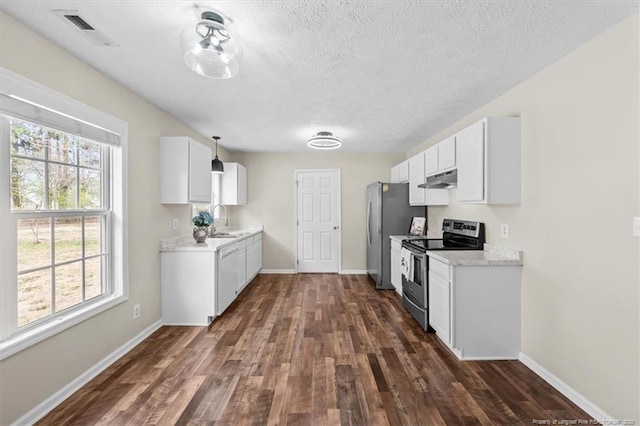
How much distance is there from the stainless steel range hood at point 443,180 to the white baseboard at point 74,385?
3576mm

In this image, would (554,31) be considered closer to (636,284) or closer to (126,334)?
(636,284)

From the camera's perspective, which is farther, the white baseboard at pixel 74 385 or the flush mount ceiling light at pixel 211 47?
the white baseboard at pixel 74 385

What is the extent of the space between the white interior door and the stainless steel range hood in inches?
82.2

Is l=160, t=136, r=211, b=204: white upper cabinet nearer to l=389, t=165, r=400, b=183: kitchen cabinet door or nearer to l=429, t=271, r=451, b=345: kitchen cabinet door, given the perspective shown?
l=429, t=271, r=451, b=345: kitchen cabinet door

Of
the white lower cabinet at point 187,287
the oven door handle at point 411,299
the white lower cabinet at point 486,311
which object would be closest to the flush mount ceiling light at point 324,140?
the white lower cabinet at point 187,287

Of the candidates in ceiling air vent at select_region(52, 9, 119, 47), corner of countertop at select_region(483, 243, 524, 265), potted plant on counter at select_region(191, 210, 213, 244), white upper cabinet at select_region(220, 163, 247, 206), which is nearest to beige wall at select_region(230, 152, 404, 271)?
white upper cabinet at select_region(220, 163, 247, 206)

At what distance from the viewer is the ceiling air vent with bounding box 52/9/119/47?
1.64 metres

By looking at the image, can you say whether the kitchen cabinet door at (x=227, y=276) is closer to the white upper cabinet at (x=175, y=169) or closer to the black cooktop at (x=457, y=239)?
the white upper cabinet at (x=175, y=169)

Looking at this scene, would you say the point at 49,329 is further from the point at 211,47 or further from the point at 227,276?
the point at 211,47

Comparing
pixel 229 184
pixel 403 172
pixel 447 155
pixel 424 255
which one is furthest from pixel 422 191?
pixel 229 184

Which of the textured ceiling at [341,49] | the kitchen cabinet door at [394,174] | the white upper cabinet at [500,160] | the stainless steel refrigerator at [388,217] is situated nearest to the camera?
the textured ceiling at [341,49]

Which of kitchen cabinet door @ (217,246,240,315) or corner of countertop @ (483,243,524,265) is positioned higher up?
corner of countertop @ (483,243,524,265)

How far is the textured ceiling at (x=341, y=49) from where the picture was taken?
1.59 metres

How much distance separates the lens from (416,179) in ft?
13.6
